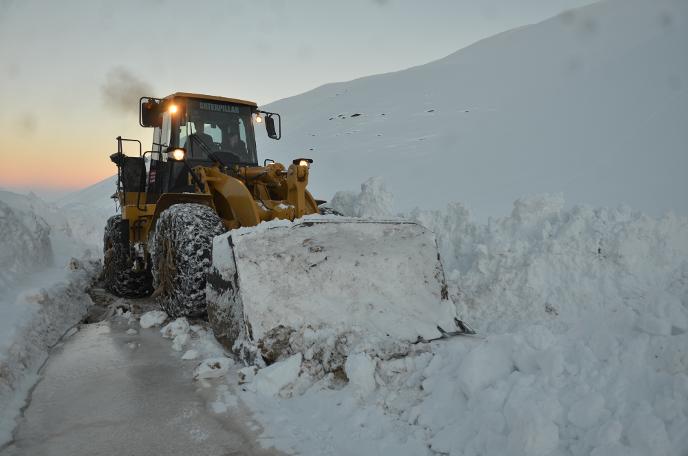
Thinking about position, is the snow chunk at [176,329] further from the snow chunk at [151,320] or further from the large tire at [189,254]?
the snow chunk at [151,320]

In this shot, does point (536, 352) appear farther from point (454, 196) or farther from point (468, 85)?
point (468, 85)

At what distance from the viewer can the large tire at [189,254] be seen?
4.67m

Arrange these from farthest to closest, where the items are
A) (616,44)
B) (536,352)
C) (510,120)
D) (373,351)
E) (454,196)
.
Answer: (616,44) < (510,120) < (454,196) < (373,351) < (536,352)

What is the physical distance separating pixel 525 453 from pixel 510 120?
2509 cm

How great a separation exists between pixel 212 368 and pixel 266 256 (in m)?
0.88

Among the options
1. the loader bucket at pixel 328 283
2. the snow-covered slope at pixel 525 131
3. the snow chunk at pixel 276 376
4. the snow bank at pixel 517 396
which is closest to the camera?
the snow bank at pixel 517 396

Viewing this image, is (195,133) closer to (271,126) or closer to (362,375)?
(271,126)

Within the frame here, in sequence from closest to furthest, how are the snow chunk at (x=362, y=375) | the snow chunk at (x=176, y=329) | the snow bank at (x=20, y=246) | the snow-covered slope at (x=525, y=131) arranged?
1. the snow chunk at (x=362, y=375)
2. the snow chunk at (x=176, y=329)
3. the snow bank at (x=20, y=246)
4. the snow-covered slope at (x=525, y=131)

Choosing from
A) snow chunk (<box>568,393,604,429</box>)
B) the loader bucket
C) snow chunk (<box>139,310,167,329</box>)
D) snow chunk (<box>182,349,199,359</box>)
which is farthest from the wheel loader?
snow chunk (<box>568,393,604,429</box>)

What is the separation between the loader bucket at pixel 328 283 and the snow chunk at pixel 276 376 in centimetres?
27

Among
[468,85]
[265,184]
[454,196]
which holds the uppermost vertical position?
[468,85]

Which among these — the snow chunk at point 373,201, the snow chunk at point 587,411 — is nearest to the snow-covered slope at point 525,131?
the snow chunk at point 373,201

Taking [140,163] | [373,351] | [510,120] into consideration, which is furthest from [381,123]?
[373,351]

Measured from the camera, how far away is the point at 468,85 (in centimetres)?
3816
